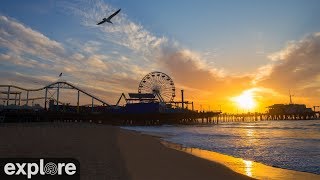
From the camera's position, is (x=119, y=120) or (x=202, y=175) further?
(x=119, y=120)

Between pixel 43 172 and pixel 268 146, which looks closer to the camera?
pixel 43 172

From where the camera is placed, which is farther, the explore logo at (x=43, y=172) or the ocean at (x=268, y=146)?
the ocean at (x=268, y=146)

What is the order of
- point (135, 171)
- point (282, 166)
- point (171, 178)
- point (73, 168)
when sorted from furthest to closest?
1. point (282, 166)
2. point (135, 171)
3. point (171, 178)
4. point (73, 168)

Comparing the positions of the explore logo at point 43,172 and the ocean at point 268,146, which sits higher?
the explore logo at point 43,172

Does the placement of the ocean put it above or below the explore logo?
below

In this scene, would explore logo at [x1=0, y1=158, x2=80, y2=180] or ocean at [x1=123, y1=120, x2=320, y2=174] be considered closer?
explore logo at [x1=0, y1=158, x2=80, y2=180]

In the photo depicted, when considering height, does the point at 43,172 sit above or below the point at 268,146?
above

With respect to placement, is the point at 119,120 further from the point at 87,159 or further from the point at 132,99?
the point at 87,159

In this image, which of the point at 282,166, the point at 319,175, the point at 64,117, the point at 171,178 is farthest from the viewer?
the point at 64,117

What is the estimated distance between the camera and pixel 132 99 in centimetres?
12975

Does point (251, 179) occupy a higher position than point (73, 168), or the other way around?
point (73, 168)

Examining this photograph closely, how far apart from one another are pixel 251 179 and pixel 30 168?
23.2 ft

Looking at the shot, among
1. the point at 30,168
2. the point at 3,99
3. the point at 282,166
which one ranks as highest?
the point at 3,99

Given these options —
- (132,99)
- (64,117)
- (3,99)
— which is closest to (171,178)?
(64,117)
